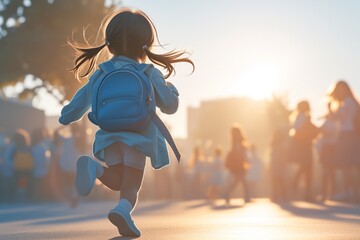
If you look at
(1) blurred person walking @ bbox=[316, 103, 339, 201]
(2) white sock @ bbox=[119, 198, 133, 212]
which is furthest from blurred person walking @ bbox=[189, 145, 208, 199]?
(2) white sock @ bbox=[119, 198, 133, 212]

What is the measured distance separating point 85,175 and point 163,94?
78 centimetres

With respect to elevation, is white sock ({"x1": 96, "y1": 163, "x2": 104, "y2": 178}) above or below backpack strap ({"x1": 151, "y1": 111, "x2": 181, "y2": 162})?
below

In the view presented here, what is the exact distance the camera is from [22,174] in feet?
57.1

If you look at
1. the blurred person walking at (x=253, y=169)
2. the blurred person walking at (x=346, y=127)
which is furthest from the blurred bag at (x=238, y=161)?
the blurred person walking at (x=253, y=169)

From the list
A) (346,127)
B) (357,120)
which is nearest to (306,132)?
(346,127)

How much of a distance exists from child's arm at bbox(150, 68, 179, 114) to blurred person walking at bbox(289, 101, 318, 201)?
28.2 feet

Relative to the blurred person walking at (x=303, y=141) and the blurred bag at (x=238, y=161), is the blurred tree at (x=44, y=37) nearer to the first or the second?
the blurred bag at (x=238, y=161)

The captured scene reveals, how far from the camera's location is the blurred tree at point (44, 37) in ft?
77.7

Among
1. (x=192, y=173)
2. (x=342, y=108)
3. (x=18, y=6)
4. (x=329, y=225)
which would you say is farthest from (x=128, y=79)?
(x=18, y=6)

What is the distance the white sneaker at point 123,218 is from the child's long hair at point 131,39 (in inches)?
40.3

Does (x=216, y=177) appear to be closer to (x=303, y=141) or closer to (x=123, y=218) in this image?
(x=303, y=141)

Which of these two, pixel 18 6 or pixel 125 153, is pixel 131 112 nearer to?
pixel 125 153

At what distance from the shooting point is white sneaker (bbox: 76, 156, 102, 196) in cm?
513

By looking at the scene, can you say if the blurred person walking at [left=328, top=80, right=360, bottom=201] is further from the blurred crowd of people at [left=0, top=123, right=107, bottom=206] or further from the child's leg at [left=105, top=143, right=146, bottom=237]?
the child's leg at [left=105, top=143, right=146, bottom=237]
